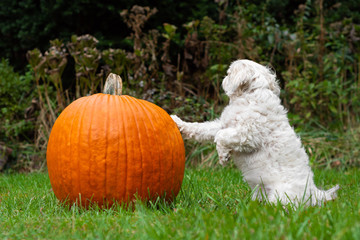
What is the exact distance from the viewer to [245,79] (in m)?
3.25

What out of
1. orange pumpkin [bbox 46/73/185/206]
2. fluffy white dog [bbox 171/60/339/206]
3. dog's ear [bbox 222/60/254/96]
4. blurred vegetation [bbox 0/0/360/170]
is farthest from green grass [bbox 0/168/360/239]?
blurred vegetation [bbox 0/0/360/170]

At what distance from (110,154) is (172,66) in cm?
408

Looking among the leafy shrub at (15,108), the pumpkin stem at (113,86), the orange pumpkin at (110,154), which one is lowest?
the leafy shrub at (15,108)

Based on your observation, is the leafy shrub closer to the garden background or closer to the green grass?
the garden background

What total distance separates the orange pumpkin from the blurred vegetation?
9.59 ft

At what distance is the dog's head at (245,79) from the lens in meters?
3.25

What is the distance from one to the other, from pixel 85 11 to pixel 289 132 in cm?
558

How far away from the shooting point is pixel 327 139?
6262mm

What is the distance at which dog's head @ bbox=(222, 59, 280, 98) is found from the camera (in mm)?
3248

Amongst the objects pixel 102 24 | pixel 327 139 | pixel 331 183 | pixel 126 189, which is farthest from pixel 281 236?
pixel 102 24

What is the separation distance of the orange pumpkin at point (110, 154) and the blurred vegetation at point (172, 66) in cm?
292

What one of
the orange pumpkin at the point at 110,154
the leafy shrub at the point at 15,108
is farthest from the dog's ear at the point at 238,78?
the leafy shrub at the point at 15,108

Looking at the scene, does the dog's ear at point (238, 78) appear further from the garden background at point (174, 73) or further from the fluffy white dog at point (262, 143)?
the garden background at point (174, 73)

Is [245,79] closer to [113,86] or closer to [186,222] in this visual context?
[113,86]
